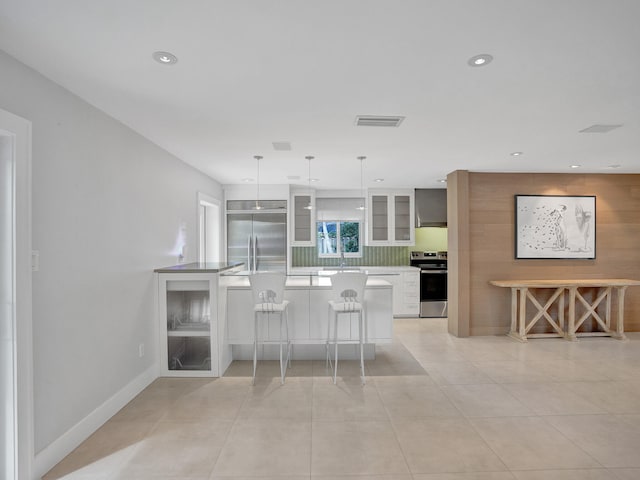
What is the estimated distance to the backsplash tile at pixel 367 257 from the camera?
738cm

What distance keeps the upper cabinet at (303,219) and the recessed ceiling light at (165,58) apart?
15.8 feet

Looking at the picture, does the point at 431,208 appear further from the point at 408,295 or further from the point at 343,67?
the point at 343,67

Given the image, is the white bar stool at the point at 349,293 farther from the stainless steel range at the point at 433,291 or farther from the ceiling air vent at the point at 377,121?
the stainless steel range at the point at 433,291

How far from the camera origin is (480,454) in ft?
7.97

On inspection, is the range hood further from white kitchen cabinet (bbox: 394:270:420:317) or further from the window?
the window

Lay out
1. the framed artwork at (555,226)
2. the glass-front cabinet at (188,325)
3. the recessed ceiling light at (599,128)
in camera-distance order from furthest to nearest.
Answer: the framed artwork at (555,226) → the glass-front cabinet at (188,325) → the recessed ceiling light at (599,128)

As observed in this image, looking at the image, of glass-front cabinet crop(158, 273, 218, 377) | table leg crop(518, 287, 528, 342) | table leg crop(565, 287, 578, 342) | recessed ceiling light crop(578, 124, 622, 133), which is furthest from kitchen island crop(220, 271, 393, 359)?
table leg crop(565, 287, 578, 342)

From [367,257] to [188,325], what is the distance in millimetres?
4250

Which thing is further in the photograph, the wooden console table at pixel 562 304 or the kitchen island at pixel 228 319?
the wooden console table at pixel 562 304

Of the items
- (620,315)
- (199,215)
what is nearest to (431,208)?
(620,315)

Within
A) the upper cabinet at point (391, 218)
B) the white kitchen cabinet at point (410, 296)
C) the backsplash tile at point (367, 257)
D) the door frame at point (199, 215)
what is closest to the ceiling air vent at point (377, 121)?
the door frame at point (199, 215)

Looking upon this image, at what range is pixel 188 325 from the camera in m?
3.93

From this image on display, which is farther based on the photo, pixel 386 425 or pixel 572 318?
pixel 572 318

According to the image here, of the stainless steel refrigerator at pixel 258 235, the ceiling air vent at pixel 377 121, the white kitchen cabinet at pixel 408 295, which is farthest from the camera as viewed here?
the white kitchen cabinet at pixel 408 295
